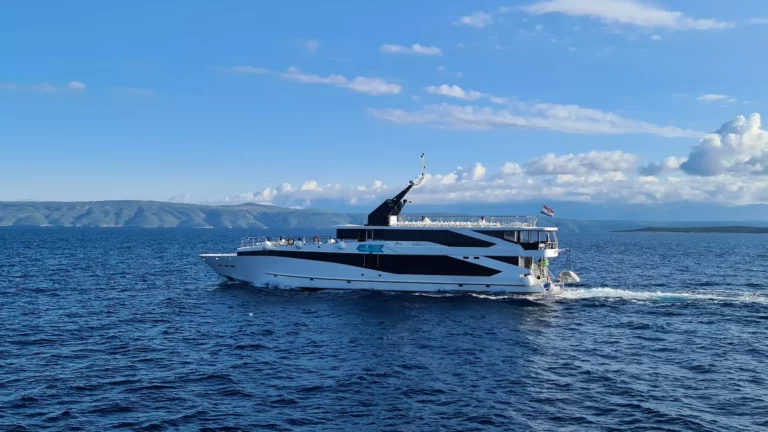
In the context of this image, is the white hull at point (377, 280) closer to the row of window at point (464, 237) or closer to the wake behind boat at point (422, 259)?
the wake behind boat at point (422, 259)

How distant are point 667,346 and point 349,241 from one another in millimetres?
24138

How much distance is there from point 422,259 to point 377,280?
12.7 ft

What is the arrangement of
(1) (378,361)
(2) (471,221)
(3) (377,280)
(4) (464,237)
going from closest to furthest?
(1) (378,361)
(4) (464,237)
(3) (377,280)
(2) (471,221)

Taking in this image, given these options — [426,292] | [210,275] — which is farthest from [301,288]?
[210,275]

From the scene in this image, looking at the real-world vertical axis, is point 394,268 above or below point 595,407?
above

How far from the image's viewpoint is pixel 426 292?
1724 inches

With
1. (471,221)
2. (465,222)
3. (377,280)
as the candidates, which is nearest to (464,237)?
(465,222)

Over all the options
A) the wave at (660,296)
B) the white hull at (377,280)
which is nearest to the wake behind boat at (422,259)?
the white hull at (377,280)

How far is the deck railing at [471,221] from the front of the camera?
45.1 m

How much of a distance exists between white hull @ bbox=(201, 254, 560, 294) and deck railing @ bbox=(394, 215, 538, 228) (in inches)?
155

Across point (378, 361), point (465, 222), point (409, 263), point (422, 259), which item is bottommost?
point (378, 361)

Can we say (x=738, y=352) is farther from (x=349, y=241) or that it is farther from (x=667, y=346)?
(x=349, y=241)

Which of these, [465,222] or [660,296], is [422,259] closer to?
[465,222]

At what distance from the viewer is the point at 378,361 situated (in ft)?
83.9
